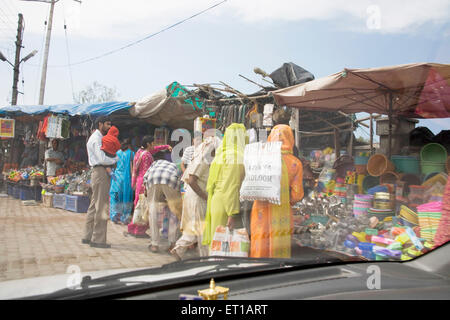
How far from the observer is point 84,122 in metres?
3.12

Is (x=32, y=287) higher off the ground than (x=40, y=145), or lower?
lower

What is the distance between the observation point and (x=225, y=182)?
9.58ft

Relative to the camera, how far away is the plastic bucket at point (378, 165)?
3982mm

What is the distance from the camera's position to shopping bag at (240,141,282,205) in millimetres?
2703

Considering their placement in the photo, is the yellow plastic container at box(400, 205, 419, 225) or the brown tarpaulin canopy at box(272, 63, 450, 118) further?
the brown tarpaulin canopy at box(272, 63, 450, 118)

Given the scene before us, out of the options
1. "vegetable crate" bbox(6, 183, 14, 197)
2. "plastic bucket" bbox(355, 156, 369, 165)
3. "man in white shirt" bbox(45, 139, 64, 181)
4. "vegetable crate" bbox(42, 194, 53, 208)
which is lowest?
"vegetable crate" bbox(42, 194, 53, 208)

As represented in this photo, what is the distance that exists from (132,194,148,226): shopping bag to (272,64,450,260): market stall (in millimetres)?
1546

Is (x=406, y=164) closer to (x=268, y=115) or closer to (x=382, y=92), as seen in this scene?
(x=382, y=92)

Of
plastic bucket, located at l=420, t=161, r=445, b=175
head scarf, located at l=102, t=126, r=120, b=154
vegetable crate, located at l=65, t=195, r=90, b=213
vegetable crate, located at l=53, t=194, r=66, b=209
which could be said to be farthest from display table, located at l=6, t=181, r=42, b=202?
plastic bucket, located at l=420, t=161, r=445, b=175

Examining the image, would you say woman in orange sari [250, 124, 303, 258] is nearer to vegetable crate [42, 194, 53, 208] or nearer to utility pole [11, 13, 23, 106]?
→ utility pole [11, 13, 23, 106]

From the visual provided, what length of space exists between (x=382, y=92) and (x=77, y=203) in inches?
136
